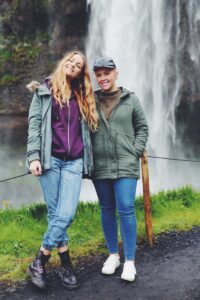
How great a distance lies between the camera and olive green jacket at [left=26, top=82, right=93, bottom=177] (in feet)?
13.6

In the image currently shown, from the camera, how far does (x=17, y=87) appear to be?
52.5 ft

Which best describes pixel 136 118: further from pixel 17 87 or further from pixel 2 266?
pixel 17 87

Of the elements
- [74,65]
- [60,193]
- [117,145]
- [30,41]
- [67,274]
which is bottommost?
[67,274]

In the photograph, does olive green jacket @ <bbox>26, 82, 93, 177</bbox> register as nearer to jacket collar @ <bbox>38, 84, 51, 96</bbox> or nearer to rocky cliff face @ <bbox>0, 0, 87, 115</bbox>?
jacket collar @ <bbox>38, 84, 51, 96</bbox>

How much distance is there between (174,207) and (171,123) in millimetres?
9261

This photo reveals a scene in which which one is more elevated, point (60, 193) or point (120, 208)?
point (60, 193)

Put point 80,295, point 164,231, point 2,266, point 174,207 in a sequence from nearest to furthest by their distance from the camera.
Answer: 1. point 80,295
2. point 2,266
3. point 164,231
4. point 174,207

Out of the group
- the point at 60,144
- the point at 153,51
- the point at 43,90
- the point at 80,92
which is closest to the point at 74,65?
the point at 80,92

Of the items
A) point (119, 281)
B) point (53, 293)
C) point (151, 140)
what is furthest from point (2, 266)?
point (151, 140)

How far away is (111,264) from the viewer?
4.60 meters

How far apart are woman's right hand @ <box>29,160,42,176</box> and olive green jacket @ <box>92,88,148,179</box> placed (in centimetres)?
61

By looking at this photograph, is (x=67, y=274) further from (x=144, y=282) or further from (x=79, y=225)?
(x=79, y=225)

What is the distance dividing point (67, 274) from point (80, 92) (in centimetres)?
174

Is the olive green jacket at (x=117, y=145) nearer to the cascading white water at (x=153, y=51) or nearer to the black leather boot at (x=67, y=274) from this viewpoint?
the black leather boot at (x=67, y=274)
